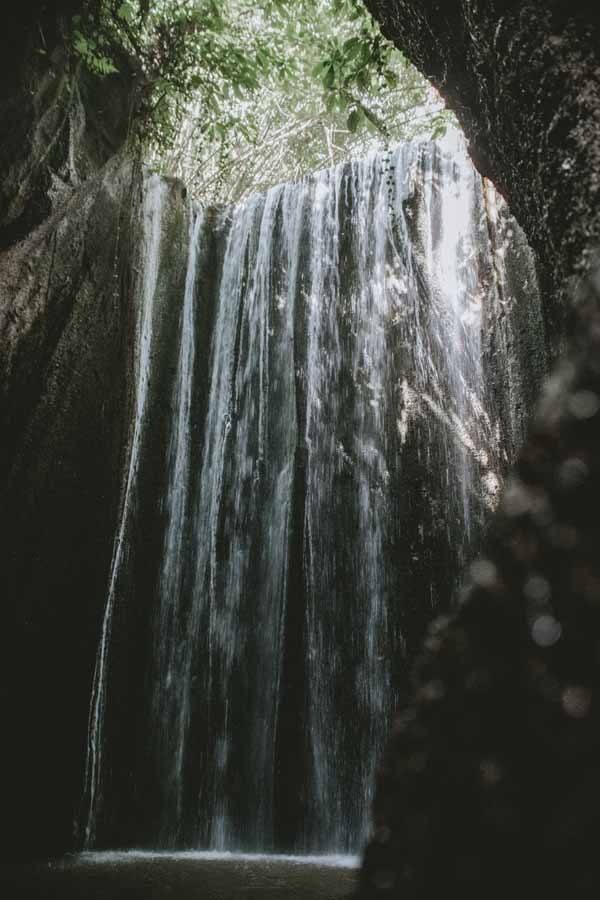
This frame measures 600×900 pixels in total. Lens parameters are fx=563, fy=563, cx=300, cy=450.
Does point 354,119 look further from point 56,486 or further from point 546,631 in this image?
Result: point 546,631

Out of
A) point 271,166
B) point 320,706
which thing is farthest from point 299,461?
point 271,166

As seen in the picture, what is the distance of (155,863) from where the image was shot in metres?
4.30

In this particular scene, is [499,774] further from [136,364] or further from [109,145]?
[109,145]

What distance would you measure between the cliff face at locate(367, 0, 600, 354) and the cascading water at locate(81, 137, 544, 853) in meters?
3.40

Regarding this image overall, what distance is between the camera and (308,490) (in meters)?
6.73

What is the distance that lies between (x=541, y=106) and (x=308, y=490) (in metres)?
5.04

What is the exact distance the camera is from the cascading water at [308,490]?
18.5 ft

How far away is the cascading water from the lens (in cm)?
562

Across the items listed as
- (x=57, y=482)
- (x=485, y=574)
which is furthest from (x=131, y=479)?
(x=485, y=574)

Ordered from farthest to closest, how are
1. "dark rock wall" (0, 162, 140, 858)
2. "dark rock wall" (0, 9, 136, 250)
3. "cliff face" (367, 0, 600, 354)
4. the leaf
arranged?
"dark rock wall" (0, 9, 136, 250)
the leaf
"dark rock wall" (0, 162, 140, 858)
"cliff face" (367, 0, 600, 354)

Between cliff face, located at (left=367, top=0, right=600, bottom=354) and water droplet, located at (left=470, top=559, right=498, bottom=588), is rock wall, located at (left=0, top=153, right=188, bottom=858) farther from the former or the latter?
water droplet, located at (left=470, top=559, right=498, bottom=588)

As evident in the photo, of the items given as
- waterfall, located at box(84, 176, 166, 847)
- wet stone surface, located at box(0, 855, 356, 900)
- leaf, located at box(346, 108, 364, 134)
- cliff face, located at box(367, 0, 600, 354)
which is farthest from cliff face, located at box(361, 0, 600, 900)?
waterfall, located at box(84, 176, 166, 847)

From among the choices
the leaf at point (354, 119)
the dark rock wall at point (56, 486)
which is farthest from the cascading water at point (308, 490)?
the leaf at point (354, 119)

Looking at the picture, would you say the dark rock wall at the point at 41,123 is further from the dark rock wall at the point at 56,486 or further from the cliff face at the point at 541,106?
the cliff face at the point at 541,106
